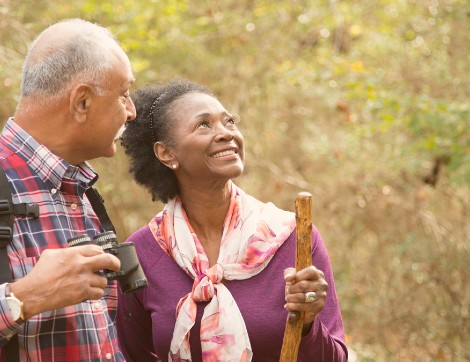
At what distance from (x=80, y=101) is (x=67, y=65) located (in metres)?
0.14

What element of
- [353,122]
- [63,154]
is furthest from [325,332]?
[353,122]

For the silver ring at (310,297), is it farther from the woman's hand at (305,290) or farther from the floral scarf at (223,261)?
the floral scarf at (223,261)

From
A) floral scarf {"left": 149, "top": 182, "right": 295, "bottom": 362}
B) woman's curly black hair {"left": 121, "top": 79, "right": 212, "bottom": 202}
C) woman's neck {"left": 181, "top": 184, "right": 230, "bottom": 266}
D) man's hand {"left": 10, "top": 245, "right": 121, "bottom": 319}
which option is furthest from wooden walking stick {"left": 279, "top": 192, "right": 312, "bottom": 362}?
woman's curly black hair {"left": 121, "top": 79, "right": 212, "bottom": 202}

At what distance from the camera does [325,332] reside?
332 cm

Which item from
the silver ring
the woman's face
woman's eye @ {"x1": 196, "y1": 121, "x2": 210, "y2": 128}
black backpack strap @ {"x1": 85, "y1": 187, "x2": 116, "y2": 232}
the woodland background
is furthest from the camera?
the woodland background

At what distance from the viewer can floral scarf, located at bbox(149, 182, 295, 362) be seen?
11.1ft

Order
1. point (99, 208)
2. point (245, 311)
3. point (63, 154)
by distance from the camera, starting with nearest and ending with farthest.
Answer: point (63, 154) < point (99, 208) < point (245, 311)

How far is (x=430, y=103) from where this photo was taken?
22.6 ft

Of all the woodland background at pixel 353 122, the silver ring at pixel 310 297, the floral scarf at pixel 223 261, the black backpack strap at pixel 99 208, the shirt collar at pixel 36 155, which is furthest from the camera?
the woodland background at pixel 353 122

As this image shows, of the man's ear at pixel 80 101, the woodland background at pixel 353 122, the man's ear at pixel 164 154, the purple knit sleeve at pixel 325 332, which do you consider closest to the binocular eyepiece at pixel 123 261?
the man's ear at pixel 80 101

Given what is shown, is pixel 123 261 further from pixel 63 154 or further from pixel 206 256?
pixel 206 256

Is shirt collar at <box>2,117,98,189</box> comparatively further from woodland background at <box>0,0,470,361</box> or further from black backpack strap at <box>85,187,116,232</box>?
woodland background at <box>0,0,470,361</box>

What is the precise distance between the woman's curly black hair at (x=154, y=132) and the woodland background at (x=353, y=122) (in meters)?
1.60

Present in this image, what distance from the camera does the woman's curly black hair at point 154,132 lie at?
387 centimetres
